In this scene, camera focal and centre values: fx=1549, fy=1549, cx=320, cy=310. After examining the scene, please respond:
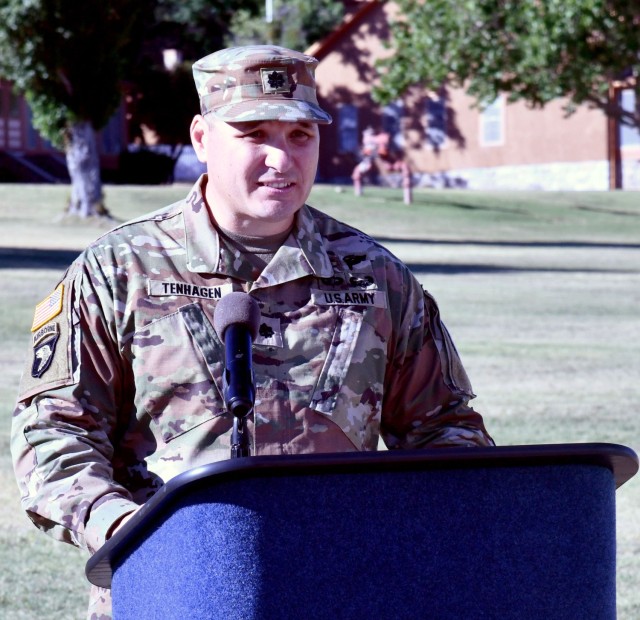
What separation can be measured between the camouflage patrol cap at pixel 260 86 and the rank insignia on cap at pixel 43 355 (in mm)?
552

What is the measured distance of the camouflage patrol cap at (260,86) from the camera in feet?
9.93

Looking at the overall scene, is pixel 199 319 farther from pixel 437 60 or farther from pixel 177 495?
pixel 437 60

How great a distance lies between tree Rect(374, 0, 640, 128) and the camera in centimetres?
3095

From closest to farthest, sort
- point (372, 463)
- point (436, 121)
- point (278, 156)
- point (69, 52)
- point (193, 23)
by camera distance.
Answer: point (372, 463) < point (278, 156) < point (69, 52) < point (436, 121) < point (193, 23)

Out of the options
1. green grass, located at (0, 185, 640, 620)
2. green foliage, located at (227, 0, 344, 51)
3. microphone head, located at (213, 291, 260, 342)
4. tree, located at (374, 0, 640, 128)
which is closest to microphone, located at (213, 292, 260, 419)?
microphone head, located at (213, 291, 260, 342)

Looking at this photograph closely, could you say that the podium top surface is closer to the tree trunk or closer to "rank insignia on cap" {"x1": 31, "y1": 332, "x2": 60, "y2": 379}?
"rank insignia on cap" {"x1": 31, "y1": 332, "x2": 60, "y2": 379}

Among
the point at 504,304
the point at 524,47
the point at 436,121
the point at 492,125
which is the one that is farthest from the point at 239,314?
the point at 436,121

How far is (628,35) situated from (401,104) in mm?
22588

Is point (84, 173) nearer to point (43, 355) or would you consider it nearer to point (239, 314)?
point (43, 355)

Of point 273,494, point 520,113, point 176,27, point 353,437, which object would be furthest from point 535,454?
point 176,27

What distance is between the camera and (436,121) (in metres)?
52.5

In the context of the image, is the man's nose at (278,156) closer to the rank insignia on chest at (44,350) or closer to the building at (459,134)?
the rank insignia on chest at (44,350)

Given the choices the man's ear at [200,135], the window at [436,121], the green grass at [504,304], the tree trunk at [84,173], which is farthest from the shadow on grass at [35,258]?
the window at [436,121]

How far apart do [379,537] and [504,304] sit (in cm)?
1718
